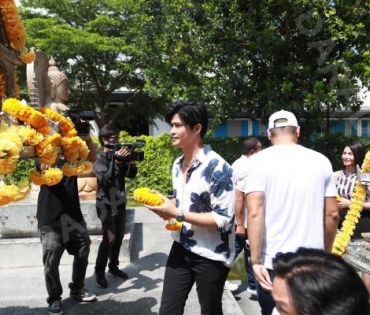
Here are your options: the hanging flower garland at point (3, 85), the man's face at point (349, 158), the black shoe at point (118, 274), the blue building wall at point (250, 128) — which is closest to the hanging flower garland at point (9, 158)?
the hanging flower garland at point (3, 85)

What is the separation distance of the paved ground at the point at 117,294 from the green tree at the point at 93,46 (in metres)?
11.5

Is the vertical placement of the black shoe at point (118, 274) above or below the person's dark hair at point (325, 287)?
below

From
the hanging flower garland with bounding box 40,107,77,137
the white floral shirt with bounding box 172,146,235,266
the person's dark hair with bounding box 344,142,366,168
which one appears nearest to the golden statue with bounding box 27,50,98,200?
the hanging flower garland with bounding box 40,107,77,137

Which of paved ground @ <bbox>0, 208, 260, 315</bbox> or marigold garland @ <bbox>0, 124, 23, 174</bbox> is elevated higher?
marigold garland @ <bbox>0, 124, 23, 174</bbox>

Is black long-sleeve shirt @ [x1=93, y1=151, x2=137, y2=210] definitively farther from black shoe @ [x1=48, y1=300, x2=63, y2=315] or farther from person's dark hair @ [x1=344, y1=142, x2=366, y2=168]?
person's dark hair @ [x1=344, y1=142, x2=366, y2=168]

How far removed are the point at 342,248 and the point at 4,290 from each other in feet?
10.9

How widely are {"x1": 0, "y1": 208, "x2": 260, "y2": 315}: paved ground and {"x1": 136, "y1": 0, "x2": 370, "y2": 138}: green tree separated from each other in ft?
15.7

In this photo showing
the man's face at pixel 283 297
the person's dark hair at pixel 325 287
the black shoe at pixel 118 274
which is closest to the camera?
the person's dark hair at pixel 325 287

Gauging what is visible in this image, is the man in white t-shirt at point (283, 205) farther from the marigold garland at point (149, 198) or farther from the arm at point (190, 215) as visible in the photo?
the marigold garland at point (149, 198)

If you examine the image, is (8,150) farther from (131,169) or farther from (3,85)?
(131,169)

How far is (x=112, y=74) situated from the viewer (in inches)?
709

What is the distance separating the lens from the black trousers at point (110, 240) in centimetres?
397

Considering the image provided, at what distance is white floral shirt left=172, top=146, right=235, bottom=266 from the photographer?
231 centimetres

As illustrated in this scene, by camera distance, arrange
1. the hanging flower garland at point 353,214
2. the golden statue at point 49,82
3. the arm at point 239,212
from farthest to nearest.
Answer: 1. the golden statue at point 49,82
2. the arm at point 239,212
3. the hanging flower garland at point 353,214
